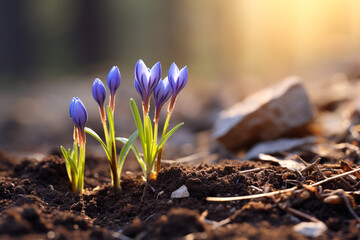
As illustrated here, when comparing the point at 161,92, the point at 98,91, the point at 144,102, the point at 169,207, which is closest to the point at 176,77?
the point at 161,92

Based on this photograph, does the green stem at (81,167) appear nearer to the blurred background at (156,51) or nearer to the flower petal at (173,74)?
the flower petal at (173,74)

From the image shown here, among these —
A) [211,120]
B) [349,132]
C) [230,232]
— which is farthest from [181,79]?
[211,120]

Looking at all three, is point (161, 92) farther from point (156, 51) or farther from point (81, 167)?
point (156, 51)

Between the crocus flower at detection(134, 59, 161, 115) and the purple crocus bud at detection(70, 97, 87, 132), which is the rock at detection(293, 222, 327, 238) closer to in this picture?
the crocus flower at detection(134, 59, 161, 115)

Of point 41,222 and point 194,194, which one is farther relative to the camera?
point 194,194

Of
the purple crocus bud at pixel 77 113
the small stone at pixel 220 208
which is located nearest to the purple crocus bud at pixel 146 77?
the purple crocus bud at pixel 77 113

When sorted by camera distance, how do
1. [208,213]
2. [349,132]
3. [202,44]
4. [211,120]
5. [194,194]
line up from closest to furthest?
[208,213] < [194,194] < [349,132] < [211,120] < [202,44]

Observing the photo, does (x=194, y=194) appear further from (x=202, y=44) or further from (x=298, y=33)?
(x=298, y=33)

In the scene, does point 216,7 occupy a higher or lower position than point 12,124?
higher

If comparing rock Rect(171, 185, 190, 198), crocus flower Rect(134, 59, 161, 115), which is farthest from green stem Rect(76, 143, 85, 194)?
rock Rect(171, 185, 190, 198)
